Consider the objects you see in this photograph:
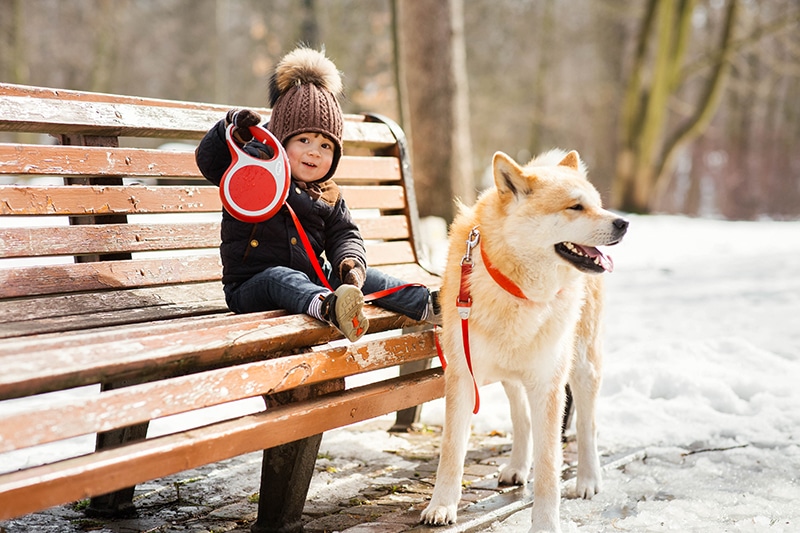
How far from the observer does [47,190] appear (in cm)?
321

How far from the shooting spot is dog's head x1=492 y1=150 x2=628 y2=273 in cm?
300

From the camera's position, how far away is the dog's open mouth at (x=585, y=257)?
3.00 meters

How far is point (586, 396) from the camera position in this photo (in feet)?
12.3

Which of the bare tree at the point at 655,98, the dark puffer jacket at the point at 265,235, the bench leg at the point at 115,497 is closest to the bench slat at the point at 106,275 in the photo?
the dark puffer jacket at the point at 265,235

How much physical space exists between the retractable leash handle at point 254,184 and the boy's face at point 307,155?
280 mm

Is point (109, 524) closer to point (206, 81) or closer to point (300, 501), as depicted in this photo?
point (300, 501)

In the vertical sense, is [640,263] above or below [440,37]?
below

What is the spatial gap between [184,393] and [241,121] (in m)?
1.25

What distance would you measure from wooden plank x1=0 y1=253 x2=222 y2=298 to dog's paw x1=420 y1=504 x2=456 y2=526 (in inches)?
58.5

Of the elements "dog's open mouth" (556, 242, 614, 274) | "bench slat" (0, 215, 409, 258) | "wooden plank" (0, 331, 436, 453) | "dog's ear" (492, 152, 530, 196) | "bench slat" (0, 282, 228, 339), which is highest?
"dog's ear" (492, 152, 530, 196)

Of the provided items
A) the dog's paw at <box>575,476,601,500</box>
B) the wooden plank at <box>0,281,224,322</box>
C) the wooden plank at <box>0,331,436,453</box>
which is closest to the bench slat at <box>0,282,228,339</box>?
the wooden plank at <box>0,281,224,322</box>

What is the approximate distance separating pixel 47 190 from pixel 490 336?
6.11 feet

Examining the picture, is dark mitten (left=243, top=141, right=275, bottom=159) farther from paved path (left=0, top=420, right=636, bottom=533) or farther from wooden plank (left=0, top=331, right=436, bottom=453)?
paved path (left=0, top=420, right=636, bottom=533)

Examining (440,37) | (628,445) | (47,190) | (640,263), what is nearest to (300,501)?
(47,190)
